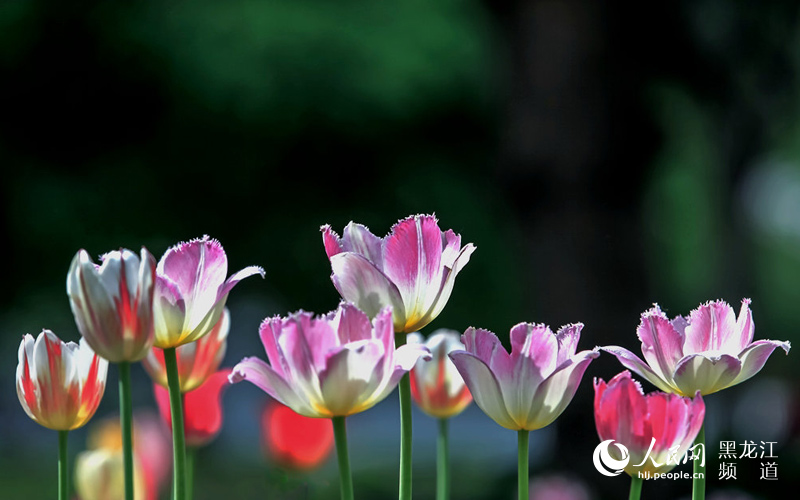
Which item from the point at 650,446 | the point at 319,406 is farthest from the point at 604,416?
the point at 319,406

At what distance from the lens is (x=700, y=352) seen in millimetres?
600

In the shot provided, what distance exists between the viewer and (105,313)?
0.49 m

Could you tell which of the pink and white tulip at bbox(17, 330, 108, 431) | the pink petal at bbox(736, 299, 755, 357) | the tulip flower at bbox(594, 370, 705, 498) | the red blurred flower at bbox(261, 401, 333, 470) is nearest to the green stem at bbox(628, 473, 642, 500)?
the tulip flower at bbox(594, 370, 705, 498)

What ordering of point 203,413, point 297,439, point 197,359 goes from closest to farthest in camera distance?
point 197,359, point 203,413, point 297,439

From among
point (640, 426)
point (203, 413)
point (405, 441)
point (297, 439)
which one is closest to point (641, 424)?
point (640, 426)

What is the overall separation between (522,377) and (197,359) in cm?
25

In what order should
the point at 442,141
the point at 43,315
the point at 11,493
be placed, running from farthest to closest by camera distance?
the point at 442,141 < the point at 43,315 < the point at 11,493

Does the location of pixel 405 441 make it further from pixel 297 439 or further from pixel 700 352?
pixel 297 439

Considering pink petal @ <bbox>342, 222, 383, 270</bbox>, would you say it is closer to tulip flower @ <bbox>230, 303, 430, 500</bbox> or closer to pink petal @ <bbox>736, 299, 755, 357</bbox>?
tulip flower @ <bbox>230, 303, 430, 500</bbox>

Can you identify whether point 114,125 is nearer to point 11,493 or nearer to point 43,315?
point 43,315

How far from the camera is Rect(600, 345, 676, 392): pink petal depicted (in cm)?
55

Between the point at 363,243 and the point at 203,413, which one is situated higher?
the point at 363,243

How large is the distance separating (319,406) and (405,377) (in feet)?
0.20

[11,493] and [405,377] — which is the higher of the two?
[405,377]
